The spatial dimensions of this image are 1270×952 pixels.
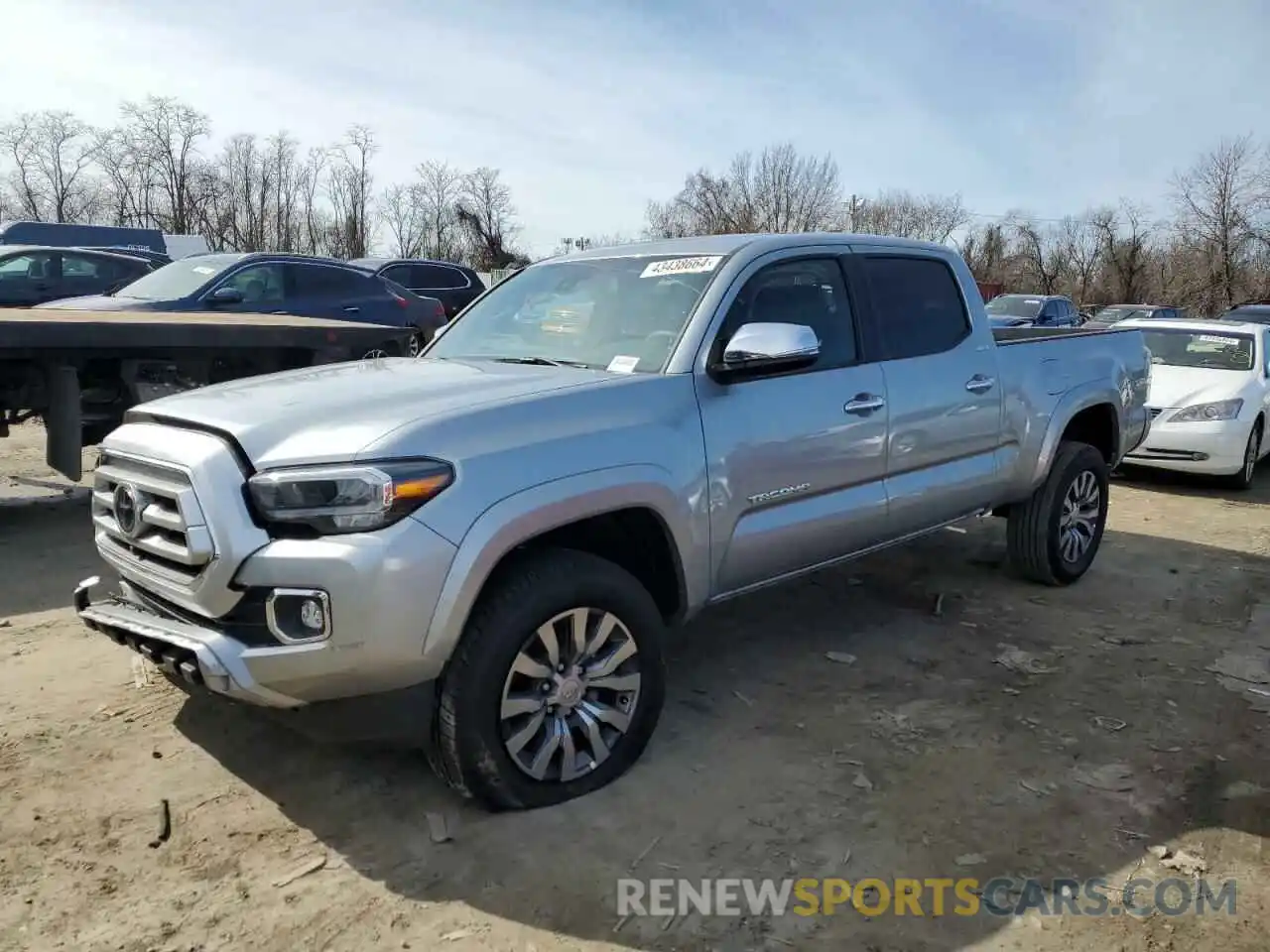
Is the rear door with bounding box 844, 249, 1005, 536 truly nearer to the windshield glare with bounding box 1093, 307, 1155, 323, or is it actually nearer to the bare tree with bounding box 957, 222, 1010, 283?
the windshield glare with bounding box 1093, 307, 1155, 323

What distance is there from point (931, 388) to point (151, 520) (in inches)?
127

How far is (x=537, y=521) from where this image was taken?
9.65 feet

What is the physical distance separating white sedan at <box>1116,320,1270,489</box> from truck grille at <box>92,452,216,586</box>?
811 centimetres

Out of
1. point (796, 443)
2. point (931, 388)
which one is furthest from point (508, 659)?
point (931, 388)

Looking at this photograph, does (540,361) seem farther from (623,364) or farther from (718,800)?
(718,800)

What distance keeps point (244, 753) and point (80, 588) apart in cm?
79

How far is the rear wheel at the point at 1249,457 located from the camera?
9031 millimetres

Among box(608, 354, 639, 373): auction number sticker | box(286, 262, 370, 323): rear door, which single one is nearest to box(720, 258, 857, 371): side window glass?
box(608, 354, 639, 373): auction number sticker

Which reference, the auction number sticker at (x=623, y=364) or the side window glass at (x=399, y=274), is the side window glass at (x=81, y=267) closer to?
the side window glass at (x=399, y=274)

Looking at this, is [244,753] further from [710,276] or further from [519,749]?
[710,276]

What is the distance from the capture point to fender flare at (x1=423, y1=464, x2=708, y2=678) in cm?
275

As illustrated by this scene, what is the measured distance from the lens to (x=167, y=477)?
2924mm

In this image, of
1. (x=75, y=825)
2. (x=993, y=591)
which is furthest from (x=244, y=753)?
(x=993, y=591)

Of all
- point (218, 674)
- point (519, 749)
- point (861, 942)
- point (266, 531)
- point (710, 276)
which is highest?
point (710, 276)
